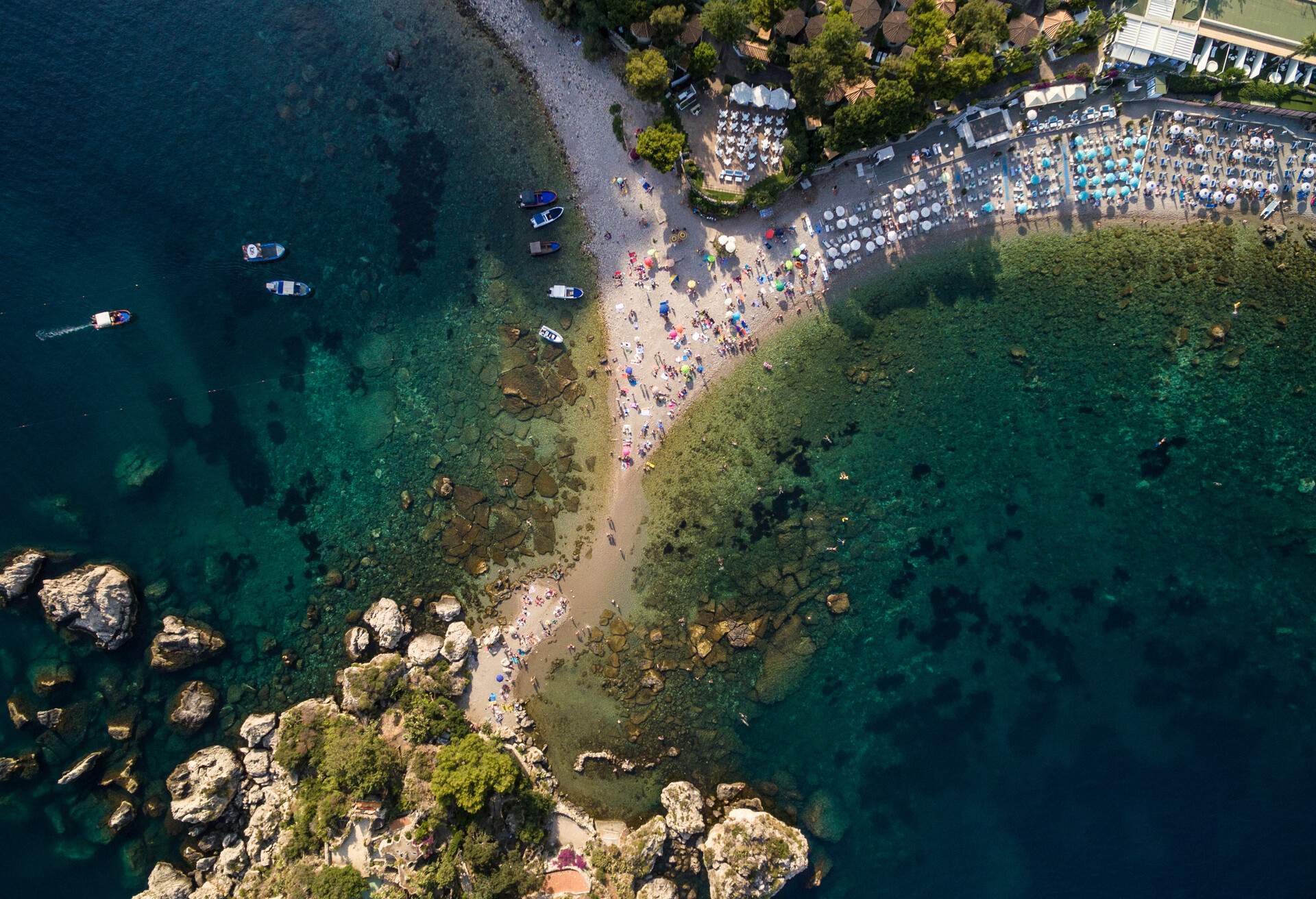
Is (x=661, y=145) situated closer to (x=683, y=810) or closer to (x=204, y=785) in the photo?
(x=683, y=810)

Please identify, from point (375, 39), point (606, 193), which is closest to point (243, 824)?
point (606, 193)

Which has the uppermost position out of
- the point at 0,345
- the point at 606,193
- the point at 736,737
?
the point at 606,193

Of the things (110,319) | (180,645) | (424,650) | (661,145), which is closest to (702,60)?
(661,145)

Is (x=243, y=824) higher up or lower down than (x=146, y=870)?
higher up

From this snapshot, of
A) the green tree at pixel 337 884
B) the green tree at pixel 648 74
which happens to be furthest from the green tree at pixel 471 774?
the green tree at pixel 648 74

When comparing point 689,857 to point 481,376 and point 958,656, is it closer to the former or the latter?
point 958,656

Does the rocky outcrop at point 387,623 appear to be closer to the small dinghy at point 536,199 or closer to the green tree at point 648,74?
the small dinghy at point 536,199

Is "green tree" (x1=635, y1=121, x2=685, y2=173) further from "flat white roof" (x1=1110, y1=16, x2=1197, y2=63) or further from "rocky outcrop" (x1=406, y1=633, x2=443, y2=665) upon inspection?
"rocky outcrop" (x1=406, y1=633, x2=443, y2=665)
